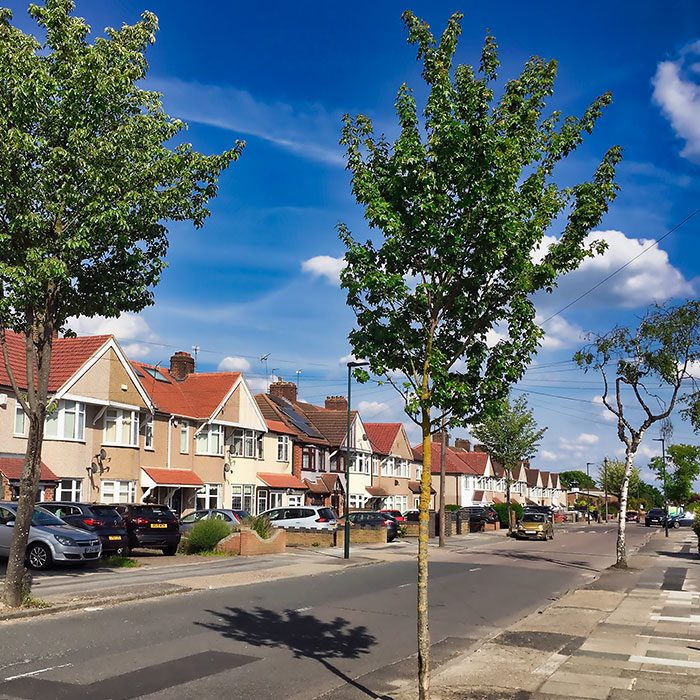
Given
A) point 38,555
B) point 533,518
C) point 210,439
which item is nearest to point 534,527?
point 533,518

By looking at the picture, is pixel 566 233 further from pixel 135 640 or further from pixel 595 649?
pixel 135 640

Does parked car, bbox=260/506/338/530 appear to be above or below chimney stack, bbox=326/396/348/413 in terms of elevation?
below

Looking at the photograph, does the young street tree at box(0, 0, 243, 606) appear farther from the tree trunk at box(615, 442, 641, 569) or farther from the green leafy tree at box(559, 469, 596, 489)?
the green leafy tree at box(559, 469, 596, 489)

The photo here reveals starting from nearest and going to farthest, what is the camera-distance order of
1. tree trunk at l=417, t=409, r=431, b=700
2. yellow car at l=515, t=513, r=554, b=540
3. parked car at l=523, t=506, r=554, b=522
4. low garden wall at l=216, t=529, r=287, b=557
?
tree trunk at l=417, t=409, r=431, b=700 → low garden wall at l=216, t=529, r=287, b=557 → yellow car at l=515, t=513, r=554, b=540 → parked car at l=523, t=506, r=554, b=522

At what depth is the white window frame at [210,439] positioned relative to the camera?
1714 inches

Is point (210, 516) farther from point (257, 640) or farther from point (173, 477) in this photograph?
point (257, 640)

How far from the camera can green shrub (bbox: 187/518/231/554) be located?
29.0 metres

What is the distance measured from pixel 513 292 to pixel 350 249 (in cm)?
184

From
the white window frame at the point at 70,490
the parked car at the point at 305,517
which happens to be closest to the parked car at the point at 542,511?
the parked car at the point at 305,517

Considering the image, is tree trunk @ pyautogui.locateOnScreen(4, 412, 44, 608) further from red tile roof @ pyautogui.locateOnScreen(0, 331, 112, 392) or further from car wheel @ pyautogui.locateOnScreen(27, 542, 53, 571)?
red tile roof @ pyautogui.locateOnScreen(0, 331, 112, 392)

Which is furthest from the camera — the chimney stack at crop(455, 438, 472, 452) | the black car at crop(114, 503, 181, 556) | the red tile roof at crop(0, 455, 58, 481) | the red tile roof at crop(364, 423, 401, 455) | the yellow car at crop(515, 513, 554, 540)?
the chimney stack at crop(455, 438, 472, 452)

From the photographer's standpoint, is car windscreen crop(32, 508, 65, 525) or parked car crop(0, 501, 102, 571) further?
car windscreen crop(32, 508, 65, 525)

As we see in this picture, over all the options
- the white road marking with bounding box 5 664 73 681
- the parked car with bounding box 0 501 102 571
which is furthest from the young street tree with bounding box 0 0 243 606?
the parked car with bounding box 0 501 102 571

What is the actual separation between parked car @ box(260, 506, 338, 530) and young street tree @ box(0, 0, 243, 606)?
901 inches
